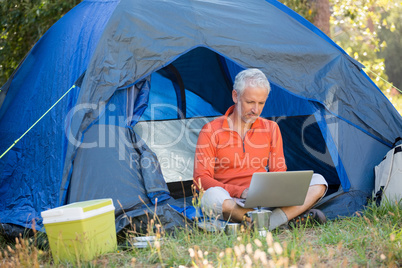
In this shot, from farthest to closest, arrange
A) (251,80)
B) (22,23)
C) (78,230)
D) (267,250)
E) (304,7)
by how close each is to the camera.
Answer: (304,7) < (22,23) < (251,80) < (78,230) < (267,250)

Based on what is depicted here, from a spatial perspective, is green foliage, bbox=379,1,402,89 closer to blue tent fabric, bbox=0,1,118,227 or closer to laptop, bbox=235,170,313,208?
blue tent fabric, bbox=0,1,118,227

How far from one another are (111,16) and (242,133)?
1.13m

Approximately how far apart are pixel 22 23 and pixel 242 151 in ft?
11.7

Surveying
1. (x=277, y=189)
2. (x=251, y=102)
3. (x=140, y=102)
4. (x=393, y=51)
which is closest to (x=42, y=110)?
(x=140, y=102)

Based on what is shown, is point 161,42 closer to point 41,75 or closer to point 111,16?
point 111,16

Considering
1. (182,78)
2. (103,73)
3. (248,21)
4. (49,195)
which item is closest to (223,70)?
(182,78)

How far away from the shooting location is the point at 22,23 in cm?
573

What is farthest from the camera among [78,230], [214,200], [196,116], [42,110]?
[196,116]

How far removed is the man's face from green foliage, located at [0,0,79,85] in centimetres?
304

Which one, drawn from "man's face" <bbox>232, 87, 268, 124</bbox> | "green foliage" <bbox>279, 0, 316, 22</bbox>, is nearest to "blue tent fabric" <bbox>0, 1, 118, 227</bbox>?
"man's face" <bbox>232, 87, 268, 124</bbox>

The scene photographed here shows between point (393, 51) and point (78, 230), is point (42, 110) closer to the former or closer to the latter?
point (78, 230)

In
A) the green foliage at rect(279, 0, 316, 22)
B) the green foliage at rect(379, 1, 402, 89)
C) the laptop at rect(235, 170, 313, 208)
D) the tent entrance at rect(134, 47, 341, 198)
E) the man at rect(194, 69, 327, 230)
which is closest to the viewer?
the laptop at rect(235, 170, 313, 208)

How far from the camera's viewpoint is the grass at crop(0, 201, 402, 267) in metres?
2.27

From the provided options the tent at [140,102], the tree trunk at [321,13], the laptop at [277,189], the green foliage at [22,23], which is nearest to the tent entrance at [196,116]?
the tent at [140,102]
